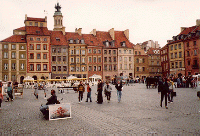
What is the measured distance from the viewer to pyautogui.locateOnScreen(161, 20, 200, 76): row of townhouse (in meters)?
55.1

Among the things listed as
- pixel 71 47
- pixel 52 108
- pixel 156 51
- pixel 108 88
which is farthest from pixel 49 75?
pixel 52 108

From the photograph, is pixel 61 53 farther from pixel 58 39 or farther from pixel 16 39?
pixel 16 39

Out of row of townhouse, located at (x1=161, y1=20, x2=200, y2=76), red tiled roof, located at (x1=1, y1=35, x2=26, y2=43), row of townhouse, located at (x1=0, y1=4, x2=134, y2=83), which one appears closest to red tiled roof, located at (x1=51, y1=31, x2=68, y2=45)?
row of townhouse, located at (x1=0, y1=4, x2=134, y2=83)

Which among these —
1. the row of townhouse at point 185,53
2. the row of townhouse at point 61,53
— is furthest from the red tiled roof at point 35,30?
the row of townhouse at point 185,53

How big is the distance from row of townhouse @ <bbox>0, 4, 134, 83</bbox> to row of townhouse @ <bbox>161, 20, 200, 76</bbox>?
37.9 feet

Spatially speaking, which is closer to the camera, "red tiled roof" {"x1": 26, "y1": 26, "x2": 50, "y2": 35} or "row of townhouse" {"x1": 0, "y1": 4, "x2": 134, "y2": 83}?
"row of townhouse" {"x1": 0, "y1": 4, "x2": 134, "y2": 83}

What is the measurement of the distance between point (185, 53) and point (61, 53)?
32.1 m

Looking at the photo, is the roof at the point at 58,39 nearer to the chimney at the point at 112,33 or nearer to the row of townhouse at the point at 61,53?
the row of townhouse at the point at 61,53

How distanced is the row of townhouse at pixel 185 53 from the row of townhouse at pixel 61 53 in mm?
11553

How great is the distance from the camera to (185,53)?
58.5m

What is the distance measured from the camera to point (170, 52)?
211 ft

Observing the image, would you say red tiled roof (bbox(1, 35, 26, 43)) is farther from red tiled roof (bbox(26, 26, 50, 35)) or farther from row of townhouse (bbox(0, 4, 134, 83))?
red tiled roof (bbox(26, 26, 50, 35))

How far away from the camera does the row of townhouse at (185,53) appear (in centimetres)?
5507

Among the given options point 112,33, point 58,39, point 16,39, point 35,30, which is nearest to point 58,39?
point 58,39
